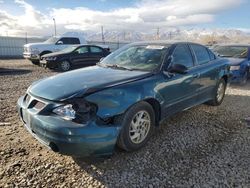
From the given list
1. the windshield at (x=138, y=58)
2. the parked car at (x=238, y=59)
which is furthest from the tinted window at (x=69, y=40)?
the windshield at (x=138, y=58)

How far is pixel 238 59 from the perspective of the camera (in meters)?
9.03

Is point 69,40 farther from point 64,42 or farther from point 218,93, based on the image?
point 218,93

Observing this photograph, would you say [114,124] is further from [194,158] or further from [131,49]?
[131,49]

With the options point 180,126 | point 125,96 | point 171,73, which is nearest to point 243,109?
point 180,126

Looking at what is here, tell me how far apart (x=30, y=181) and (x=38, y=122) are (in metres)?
0.69

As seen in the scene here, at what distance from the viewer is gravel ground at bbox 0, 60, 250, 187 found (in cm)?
300

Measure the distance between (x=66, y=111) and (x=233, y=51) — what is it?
854cm

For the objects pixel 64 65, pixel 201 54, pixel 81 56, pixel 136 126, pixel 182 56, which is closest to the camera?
pixel 136 126

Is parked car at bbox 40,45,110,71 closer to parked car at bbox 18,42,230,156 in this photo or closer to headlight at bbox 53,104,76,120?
parked car at bbox 18,42,230,156

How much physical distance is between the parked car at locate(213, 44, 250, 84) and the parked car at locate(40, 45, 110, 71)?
20.3 feet

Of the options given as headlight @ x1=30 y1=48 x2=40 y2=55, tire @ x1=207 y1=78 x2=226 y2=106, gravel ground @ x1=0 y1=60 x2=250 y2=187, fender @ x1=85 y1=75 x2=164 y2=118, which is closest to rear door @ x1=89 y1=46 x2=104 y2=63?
headlight @ x1=30 y1=48 x2=40 y2=55

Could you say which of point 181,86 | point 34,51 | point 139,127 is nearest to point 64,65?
point 34,51

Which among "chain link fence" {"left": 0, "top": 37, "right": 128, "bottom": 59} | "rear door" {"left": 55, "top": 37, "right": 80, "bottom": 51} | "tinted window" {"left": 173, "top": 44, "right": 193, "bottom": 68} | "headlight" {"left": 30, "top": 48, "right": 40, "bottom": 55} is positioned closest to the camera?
"tinted window" {"left": 173, "top": 44, "right": 193, "bottom": 68}

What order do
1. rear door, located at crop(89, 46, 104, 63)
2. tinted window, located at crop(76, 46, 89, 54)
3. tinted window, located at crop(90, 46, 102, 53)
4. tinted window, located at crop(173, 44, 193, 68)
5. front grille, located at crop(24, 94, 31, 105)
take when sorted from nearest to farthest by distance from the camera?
front grille, located at crop(24, 94, 31, 105)
tinted window, located at crop(173, 44, 193, 68)
tinted window, located at crop(76, 46, 89, 54)
rear door, located at crop(89, 46, 104, 63)
tinted window, located at crop(90, 46, 102, 53)
